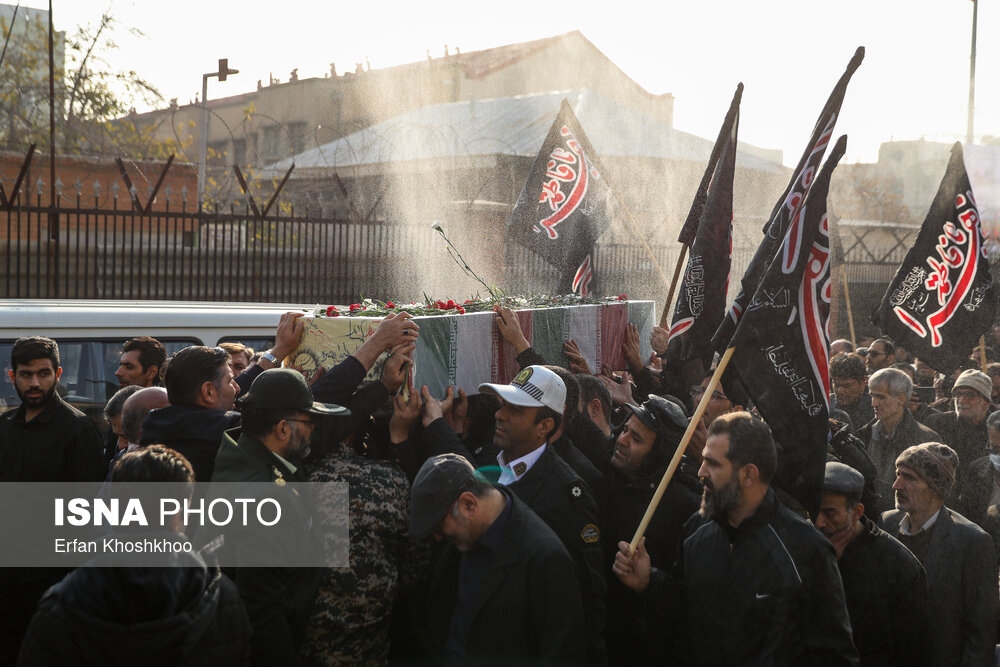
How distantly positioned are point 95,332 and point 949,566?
5.54 meters

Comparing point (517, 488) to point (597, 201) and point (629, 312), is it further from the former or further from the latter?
point (597, 201)

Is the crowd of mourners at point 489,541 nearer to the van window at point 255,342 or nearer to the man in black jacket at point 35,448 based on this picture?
the man in black jacket at point 35,448

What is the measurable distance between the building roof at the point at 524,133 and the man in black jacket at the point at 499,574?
1693 centimetres

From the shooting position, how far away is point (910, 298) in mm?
7453

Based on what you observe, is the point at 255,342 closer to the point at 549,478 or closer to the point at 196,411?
the point at 196,411

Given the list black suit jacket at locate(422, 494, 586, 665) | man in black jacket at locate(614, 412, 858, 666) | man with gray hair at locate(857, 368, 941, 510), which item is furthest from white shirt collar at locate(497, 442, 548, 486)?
man with gray hair at locate(857, 368, 941, 510)

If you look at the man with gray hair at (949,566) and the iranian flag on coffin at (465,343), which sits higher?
the iranian flag on coffin at (465,343)

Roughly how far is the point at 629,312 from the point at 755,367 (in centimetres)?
332

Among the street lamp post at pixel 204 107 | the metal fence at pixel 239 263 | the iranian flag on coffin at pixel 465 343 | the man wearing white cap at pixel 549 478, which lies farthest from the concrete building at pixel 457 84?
the man wearing white cap at pixel 549 478

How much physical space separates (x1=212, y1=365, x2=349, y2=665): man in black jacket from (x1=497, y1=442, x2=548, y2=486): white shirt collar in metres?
0.84

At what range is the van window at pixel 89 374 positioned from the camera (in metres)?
6.29

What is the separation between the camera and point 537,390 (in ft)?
13.6

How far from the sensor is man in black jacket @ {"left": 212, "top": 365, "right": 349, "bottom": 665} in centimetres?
313

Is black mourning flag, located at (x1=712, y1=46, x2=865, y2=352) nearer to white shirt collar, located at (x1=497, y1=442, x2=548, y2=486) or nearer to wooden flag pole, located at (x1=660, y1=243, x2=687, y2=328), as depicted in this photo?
white shirt collar, located at (x1=497, y1=442, x2=548, y2=486)
